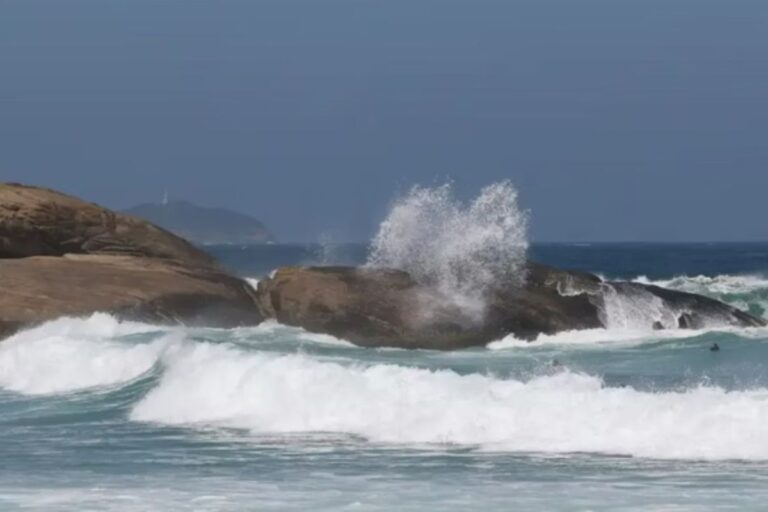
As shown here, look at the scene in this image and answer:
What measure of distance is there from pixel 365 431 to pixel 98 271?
1319cm

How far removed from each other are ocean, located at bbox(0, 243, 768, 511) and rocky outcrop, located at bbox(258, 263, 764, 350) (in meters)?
0.83

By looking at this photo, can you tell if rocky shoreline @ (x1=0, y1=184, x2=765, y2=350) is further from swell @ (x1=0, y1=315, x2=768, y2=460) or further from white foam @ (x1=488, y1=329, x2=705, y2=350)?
swell @ (x1=0, y1=315, x2=768, y2=460)

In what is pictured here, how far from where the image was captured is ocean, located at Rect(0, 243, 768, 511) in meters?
15.3

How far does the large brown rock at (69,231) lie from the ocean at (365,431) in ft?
16.2

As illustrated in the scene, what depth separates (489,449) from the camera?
1823cm

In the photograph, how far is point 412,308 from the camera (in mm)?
30109

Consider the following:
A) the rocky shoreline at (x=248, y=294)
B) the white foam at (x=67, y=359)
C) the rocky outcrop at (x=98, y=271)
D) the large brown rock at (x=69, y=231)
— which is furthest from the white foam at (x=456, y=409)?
the large brown rock at (x=69, y=231)

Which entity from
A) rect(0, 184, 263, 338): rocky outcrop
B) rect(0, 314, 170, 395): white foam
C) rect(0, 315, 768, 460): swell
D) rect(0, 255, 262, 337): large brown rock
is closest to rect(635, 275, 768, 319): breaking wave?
rect(0, 184, 263, 338): rocky outcrop

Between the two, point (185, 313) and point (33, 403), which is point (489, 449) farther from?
point (185, 313)

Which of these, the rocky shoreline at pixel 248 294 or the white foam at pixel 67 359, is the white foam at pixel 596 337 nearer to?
the rocky shoreline at pixel 248 294

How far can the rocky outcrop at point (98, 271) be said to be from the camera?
30734mm

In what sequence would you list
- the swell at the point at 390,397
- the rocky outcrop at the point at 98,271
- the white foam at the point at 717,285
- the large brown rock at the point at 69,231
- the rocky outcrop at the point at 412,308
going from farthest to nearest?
Result: 1. the white foam at the point at 717,285
2. the large brown rock at the point at 69,231
3. the rocky outcrop at the point at 98,271
4. the rocky outcrop at the point at 412,308
5. the swell at the point at 390,397

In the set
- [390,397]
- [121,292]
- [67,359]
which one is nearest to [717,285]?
[121,292]

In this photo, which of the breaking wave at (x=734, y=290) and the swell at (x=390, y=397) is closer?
the swell at (x=390, y=397)
